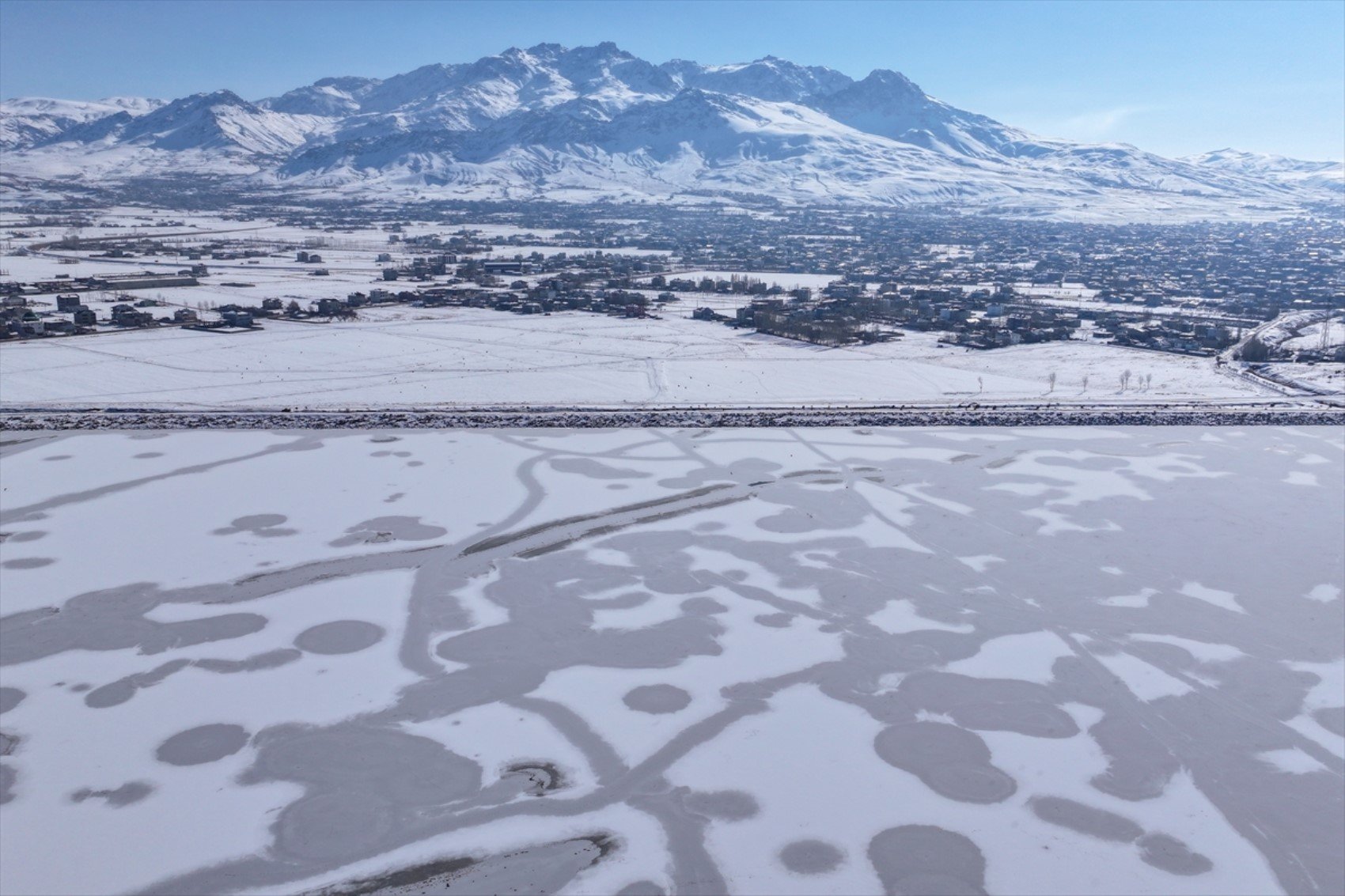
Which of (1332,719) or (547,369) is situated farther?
Answer: (547,369)

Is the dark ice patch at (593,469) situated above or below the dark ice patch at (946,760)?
above

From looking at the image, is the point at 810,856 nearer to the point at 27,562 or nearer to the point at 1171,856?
the point at 1171,856

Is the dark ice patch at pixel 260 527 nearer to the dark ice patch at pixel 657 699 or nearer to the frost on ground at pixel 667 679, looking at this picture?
the frost on ground at pixel 667 679

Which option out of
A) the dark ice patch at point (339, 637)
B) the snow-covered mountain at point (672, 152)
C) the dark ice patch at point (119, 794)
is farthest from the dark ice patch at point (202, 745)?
the snow-covered mountain at point (672, 152)

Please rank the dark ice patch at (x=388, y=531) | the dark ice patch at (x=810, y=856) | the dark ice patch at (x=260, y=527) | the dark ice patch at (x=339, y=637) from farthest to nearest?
the dark ice patch at (x=260, y=527)
the dark ice patch at (x=388, y=531)
the dark ice patch at (x=339, y=637)
the dark ice patch at (x=810, y=856)

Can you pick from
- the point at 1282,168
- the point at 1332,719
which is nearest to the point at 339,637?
the point at 1332,719

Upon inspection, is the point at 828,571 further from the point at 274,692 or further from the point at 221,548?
the point at 221,548

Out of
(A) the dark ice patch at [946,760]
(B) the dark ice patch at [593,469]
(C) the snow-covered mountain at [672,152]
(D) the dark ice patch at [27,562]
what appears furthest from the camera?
(C) the snow-covered mountain at [672,152]

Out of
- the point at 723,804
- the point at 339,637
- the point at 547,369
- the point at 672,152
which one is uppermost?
the point at 672,152
